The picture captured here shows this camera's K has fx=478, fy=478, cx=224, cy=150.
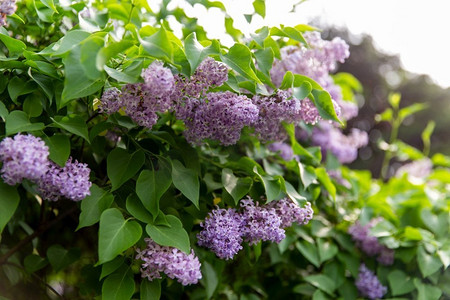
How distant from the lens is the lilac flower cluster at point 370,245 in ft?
5.62

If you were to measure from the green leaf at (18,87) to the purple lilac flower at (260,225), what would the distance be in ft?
1.80

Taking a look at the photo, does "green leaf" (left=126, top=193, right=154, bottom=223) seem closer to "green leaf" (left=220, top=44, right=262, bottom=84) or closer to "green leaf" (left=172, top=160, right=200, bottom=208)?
"green leaf" (left=172, top=160, right=200, bottom=208)

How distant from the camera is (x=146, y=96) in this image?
963 mm

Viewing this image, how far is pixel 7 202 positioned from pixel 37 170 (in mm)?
129

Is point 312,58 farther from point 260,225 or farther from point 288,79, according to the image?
point 260,225

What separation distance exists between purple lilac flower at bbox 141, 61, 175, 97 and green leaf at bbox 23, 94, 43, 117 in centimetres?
28

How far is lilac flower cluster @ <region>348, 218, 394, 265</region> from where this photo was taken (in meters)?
1.71

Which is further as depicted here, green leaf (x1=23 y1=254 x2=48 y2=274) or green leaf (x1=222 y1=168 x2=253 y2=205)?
green leaf (x1=23 y1=254 x2=48 y2=274)

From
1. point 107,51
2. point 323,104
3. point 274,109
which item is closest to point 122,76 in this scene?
point 107,51

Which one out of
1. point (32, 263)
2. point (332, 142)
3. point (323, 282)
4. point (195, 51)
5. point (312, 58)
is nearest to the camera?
point (195, 51)

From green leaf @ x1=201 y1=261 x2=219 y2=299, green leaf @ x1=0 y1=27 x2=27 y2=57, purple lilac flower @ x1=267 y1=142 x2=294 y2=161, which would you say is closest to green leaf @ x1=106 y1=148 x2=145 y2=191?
green leaf @ x1=0 y1=27 x2=27 y2=57

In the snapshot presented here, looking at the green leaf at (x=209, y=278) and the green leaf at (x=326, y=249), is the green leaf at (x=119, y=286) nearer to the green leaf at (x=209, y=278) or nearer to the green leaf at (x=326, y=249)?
the green leaf at (x=209, y=278)

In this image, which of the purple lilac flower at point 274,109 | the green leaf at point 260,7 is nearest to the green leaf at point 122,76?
the purple lilac flower at point 274,109

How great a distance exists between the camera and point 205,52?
98 cm
